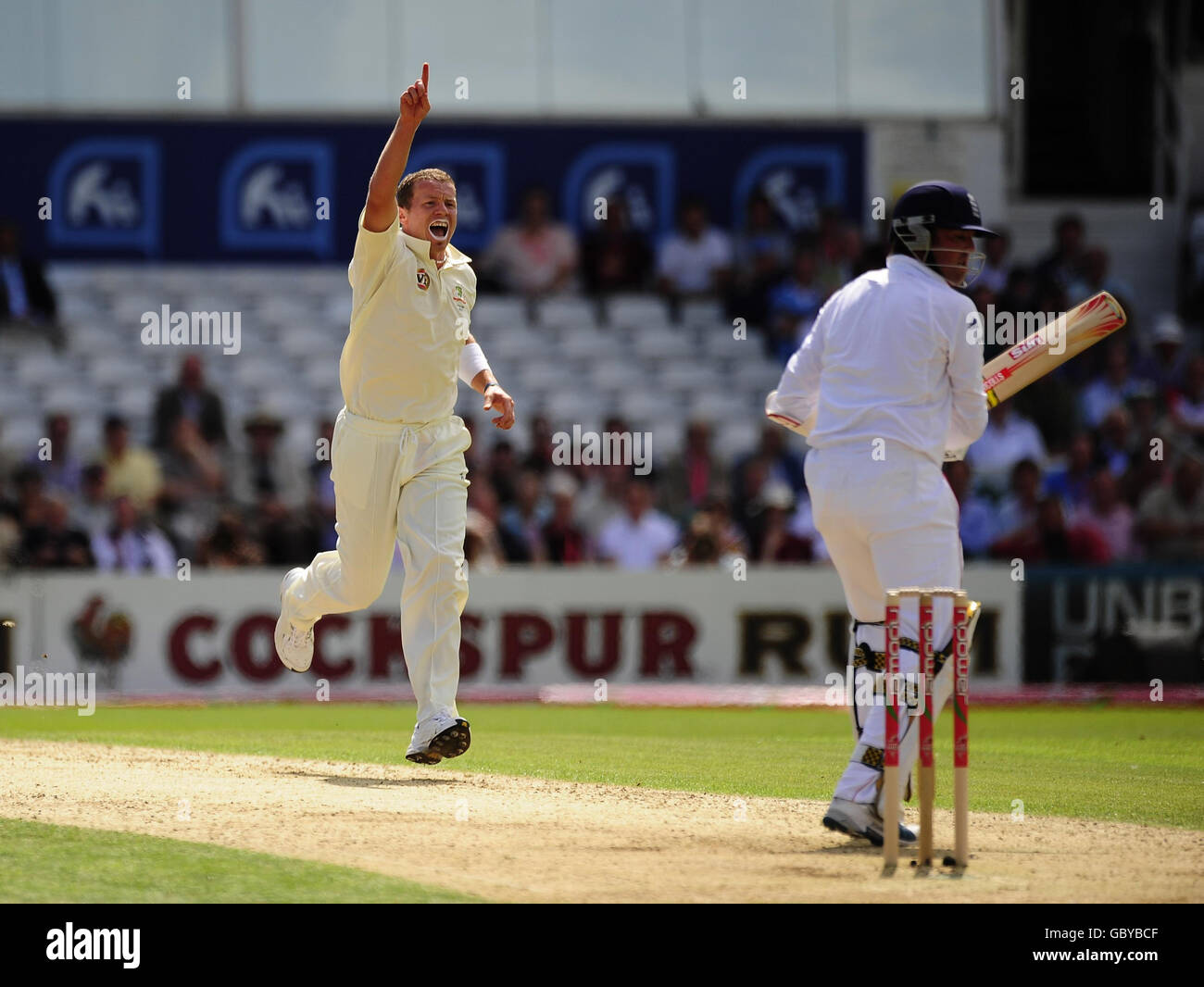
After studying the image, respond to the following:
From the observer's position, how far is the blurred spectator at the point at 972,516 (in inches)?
644

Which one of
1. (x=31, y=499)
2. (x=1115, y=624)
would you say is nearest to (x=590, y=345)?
(x=31, y=499)

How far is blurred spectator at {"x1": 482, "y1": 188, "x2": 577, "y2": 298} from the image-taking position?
20.4 m

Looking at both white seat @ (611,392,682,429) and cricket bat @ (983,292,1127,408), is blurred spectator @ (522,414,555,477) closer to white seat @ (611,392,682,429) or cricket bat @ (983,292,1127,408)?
white seat @ (611,392,682,429)

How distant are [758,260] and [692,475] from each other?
3558 mm

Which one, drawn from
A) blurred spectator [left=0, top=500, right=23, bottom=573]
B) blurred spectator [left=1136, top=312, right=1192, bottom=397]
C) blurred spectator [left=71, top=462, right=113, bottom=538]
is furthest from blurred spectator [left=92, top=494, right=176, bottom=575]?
blurred spectator [left=1136, top=312, right=1192, bottom=397]

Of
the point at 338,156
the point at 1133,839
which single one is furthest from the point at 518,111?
the point at 1133,839

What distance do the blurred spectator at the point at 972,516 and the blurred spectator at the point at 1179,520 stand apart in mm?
1284

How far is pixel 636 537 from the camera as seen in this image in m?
16.4

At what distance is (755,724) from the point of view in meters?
13.0

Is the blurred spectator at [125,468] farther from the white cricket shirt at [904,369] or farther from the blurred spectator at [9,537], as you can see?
the white cricket shirt at [904,369]

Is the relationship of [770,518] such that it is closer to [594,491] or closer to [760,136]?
[594,491]

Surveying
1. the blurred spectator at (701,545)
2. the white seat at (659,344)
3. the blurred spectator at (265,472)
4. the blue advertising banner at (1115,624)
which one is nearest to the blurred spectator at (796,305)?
the white seat at (659,344)

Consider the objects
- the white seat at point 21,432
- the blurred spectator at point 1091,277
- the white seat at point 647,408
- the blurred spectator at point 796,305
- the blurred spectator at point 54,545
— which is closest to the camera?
the blurred spectator at point 54,545

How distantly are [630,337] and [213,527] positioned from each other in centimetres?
588
